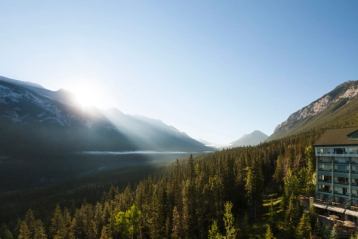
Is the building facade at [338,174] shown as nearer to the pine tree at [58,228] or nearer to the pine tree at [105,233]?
the pine tree at [105,233]

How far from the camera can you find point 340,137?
4072 inches

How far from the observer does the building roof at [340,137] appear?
97.6 meters

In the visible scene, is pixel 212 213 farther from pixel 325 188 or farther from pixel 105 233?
pixel 325 188

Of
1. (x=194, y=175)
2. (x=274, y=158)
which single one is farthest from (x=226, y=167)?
(x=274, y=158)

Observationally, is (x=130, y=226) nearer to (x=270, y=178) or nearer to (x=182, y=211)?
(x=182, y=211)

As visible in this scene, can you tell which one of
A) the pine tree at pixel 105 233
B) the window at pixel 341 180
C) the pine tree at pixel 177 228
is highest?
the window at pixel 341 180

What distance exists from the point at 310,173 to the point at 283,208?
86.6 feet

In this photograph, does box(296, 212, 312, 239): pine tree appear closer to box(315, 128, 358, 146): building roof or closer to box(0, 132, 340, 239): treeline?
box(0, 132, 340, 239): treeline

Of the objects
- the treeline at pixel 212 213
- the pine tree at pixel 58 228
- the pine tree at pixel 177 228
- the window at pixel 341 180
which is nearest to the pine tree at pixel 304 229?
the treeline at pixel 212 213

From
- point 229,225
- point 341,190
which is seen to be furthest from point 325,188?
point 229,225

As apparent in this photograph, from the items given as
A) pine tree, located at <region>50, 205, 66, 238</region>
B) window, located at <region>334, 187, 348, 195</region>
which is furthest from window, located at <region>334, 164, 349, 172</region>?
pine tree, located at <region>50, 205, 66, 238</region>

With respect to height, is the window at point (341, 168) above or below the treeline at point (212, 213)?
above

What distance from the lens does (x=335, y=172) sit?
100188 mm

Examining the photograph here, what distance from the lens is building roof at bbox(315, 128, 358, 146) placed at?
97.6m
